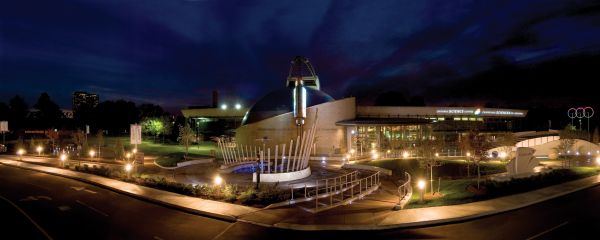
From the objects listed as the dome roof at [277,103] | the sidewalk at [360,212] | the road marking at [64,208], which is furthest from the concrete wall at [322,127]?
the road marking at [64,208]

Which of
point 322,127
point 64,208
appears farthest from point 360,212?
point 322,127

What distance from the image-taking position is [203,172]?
3244cm

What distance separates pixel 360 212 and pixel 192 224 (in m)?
7.51

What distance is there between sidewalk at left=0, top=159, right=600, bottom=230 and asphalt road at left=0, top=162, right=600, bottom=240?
40 centimetres

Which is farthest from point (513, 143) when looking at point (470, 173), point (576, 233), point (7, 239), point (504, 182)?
point (7, 239)

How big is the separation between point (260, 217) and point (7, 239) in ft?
31.1

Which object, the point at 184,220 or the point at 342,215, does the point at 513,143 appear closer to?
the point at 342,215

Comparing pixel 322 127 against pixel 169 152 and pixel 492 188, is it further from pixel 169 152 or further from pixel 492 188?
pixel 492 188

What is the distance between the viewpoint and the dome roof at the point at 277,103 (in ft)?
185

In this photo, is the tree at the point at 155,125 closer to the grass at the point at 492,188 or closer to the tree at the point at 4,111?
the tree at the point at 4,111

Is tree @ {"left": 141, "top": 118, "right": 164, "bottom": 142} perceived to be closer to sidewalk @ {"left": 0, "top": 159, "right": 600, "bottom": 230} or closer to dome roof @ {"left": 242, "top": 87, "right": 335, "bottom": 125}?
dome roof @ {"left": 242, "top": 87, "right": 335, "bottom": 125}

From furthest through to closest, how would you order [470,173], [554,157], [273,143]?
[273,143]
[554,157]
[470,173]

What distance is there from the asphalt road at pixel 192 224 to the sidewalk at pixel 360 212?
399 millimetres

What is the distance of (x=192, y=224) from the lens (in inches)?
605
